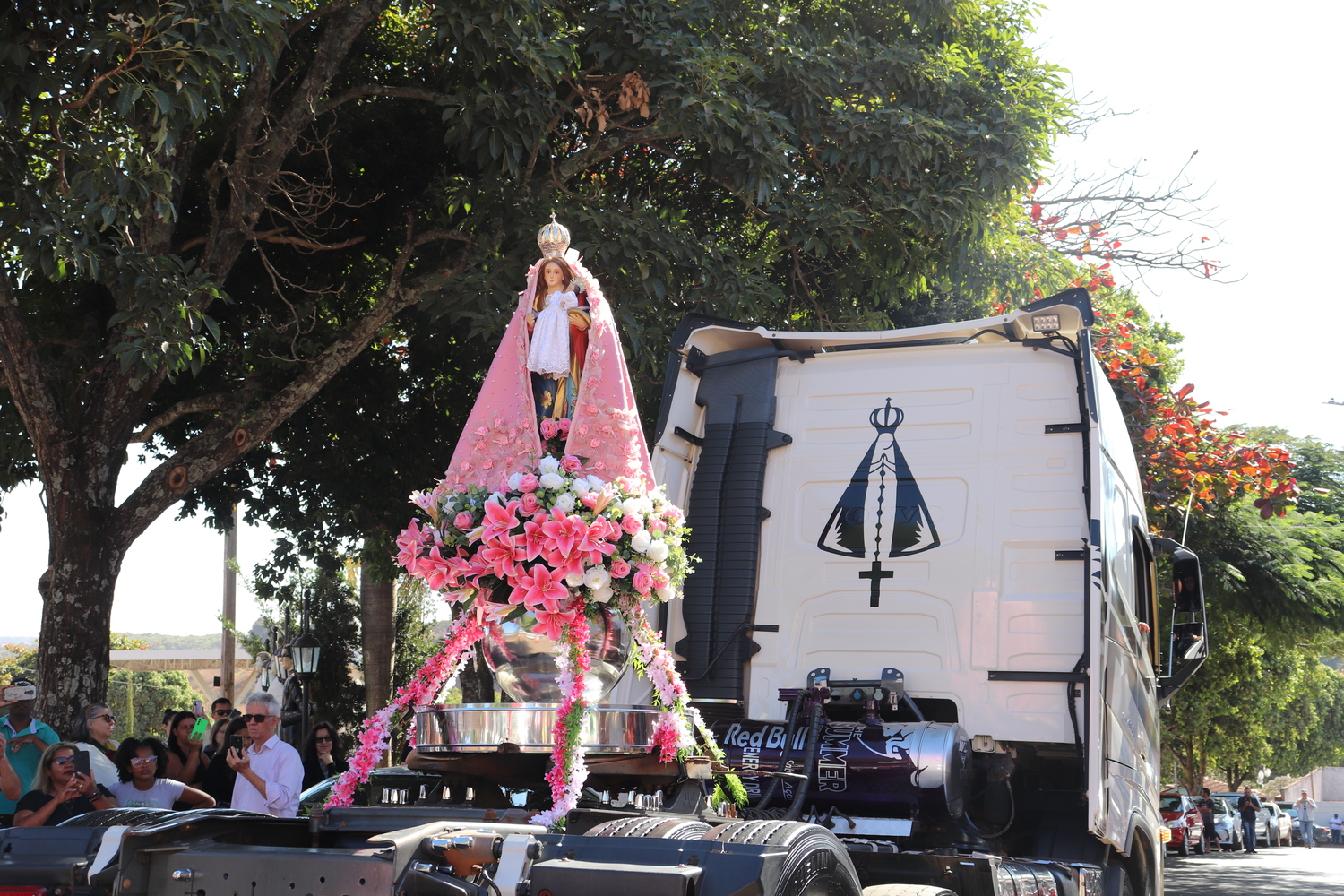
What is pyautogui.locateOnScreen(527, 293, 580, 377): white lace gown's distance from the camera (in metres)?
5.15

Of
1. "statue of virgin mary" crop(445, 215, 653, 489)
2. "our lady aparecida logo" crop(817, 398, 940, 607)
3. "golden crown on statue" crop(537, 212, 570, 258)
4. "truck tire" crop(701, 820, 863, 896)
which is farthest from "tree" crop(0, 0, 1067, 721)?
"truck tire" crop(701, 820, 863, 896)

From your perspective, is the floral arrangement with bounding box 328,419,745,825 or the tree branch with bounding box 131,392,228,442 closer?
the floral arrangement with bounding box 328,419,745,825

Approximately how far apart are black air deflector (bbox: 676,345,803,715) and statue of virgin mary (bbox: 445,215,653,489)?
70.6 inches

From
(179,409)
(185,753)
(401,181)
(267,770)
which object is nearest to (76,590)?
(185,753)

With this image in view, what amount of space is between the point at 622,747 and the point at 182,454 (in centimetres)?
722

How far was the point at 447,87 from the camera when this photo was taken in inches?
408

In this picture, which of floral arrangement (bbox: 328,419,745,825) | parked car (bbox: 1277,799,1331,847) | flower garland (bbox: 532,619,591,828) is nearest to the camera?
flower garland (bbox: 532,619,591,828)

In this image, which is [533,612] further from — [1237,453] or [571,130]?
[1237,453]

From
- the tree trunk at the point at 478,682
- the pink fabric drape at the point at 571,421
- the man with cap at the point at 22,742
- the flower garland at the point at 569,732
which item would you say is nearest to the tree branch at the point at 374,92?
the tree trunk at the point at 478,682

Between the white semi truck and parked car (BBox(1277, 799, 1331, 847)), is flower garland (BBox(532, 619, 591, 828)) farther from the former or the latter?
parked car (BBox(1277, 799, 1331, 847))

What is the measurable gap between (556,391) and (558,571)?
1028 millimetres

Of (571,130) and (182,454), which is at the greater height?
(571,130)

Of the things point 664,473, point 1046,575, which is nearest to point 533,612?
point 664,473

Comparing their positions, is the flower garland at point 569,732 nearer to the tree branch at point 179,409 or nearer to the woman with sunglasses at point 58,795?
the woman with sunglasses at point 58,795
